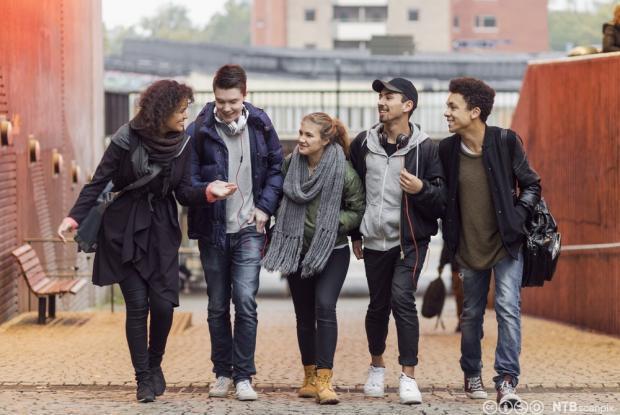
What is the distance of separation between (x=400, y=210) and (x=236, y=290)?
108 cm

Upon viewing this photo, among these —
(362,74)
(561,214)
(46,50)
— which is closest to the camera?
(561,214)

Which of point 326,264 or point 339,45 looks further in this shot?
point 339,45

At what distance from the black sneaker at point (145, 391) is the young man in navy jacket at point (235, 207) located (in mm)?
467

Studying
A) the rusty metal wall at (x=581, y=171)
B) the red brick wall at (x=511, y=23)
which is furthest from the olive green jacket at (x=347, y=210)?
the red brick wall at (x=511, y=23)

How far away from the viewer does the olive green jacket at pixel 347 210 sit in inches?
342

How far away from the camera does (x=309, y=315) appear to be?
8.95m

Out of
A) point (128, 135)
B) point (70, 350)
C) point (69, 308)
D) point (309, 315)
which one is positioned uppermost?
point (128, 135)

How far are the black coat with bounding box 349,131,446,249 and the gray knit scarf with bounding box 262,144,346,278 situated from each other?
0.26 m

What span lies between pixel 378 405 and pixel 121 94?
88.6 feet

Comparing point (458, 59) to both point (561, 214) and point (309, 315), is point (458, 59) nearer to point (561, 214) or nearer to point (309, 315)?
point (561, 214)

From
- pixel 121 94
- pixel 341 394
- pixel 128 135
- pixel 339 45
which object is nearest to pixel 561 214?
pixel 341 394

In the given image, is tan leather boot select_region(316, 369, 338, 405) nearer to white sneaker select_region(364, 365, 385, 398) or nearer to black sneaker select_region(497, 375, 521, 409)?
white sneaker select_region(364, 365, 385, 398)

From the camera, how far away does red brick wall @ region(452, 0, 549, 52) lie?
101 meters

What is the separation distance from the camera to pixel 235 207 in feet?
28.6
